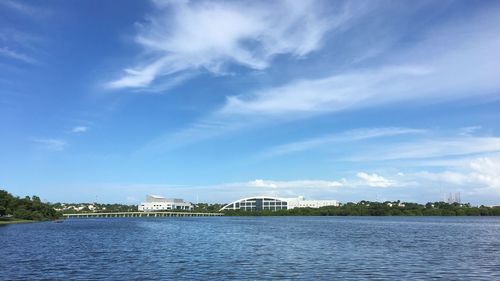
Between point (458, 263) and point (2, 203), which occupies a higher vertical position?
point (2, 203)

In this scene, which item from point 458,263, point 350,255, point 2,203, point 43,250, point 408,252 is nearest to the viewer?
point 458,263

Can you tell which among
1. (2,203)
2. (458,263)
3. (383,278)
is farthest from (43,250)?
(2,203)

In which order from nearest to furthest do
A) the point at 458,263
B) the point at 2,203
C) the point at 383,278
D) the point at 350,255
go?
the point at 383,278
the point at 458,263
the point at 350,255
the point at 2,203

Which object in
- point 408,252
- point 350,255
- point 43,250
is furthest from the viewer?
point 43,250

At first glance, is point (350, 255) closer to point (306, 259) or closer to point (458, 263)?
point (306, 259)

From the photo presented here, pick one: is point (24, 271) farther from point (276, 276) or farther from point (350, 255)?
point (350, 255)

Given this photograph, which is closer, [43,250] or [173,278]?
[173,278]

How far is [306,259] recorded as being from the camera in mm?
49938

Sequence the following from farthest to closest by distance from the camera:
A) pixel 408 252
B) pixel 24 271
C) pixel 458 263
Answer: pixel 408 252, pixel 458 263, pixel 24 271

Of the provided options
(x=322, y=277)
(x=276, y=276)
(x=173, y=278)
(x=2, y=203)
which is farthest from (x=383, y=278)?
(x=2, y=203)

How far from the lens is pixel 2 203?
15512 centimetres

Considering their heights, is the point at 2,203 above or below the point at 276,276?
above

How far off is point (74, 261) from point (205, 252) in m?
15.7

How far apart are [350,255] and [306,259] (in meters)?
6.79
